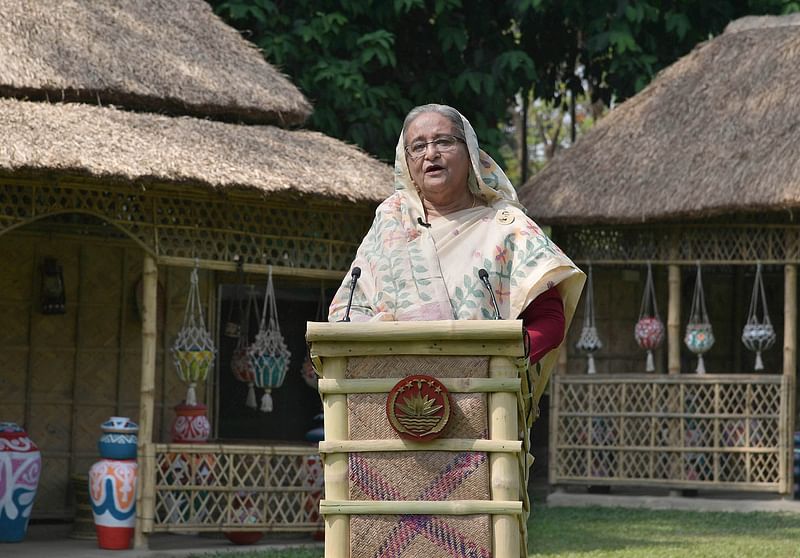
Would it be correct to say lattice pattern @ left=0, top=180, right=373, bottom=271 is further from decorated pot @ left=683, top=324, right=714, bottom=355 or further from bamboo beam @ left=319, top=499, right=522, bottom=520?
bamboo beam @ left=319, top=499, right=522, bottom=520

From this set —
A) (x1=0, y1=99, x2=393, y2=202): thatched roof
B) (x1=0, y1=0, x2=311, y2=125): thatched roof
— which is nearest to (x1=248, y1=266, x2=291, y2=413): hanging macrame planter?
(x1=0, y1=99, x2=393, y2=202): thatched roof

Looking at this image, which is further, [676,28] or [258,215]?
[676,28]

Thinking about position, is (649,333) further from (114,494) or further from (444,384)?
(444,384)

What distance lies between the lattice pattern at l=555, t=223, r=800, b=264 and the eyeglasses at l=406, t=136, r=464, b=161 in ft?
29.7

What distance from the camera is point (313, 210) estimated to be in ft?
33.1

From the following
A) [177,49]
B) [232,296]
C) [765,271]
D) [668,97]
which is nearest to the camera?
[177,49]

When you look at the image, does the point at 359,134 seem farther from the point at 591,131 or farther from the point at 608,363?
the point at 608,363

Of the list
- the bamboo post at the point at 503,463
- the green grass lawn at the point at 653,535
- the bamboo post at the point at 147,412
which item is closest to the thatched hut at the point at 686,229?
the green grass lawn at the point at 653,535

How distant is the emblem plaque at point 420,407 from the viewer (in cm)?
333

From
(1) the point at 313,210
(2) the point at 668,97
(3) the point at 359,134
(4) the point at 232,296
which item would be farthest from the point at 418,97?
(1) the point at 313,210

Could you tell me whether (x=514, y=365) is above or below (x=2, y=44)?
below

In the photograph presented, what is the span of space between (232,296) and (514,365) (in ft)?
30.4

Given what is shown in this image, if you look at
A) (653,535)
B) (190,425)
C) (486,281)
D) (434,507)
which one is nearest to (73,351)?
(190,425)

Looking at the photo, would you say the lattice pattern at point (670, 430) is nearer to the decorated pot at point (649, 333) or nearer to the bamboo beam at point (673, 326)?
the bamboo beam at point (673, 326)
